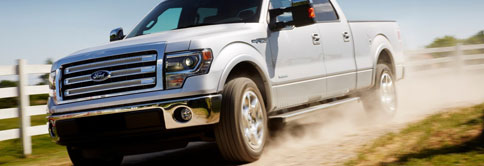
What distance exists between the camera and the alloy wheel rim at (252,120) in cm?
534

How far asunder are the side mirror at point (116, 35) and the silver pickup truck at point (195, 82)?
15mm

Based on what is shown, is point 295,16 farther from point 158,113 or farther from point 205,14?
point 158,113

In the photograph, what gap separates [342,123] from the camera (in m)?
8.14

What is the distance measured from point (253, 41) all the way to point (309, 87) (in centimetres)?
113

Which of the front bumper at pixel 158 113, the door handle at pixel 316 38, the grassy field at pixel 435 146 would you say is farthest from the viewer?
the door handle at pixel 316 38

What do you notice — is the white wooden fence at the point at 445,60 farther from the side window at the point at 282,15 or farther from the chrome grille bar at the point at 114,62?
the chrome grille bar at the point at 114,62

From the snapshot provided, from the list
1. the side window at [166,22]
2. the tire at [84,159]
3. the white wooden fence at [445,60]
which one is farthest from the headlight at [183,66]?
the white wooden fence at [445,60]

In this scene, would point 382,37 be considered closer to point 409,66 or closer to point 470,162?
point 470,162

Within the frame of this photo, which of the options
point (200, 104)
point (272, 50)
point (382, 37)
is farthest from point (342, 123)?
point (200, 104)

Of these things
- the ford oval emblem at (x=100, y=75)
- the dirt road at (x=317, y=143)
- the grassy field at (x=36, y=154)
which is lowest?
the grassy field at (x=36, y=154)

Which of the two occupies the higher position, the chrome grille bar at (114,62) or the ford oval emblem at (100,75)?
the chrome grille bar at (114,62)

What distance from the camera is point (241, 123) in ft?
17.0

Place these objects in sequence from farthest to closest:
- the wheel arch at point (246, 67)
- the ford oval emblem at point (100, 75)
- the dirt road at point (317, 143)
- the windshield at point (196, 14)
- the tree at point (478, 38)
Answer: the tree at point (478, 38) < the windshield at point (196, 14) < the dirt road at point (317, 143) < the wheel arch at point (246, 67) < the ford oval emblem at point (100, 75)

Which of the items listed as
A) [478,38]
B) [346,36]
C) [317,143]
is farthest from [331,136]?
[478,38]
